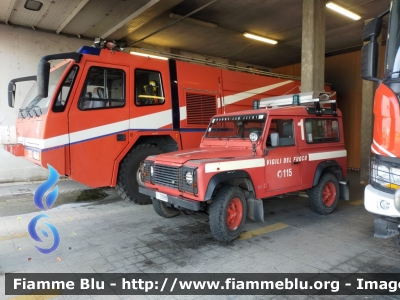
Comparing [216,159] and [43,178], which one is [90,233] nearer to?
[216,159]

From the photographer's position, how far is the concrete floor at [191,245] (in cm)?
340

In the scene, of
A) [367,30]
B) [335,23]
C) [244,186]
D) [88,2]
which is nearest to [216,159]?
[244,186]

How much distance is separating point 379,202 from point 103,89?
4.84 metres

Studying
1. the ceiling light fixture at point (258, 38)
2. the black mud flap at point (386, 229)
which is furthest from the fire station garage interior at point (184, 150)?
the ceiling light fixture at point (258, 38)

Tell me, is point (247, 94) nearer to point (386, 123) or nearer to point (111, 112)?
point (111, 112)

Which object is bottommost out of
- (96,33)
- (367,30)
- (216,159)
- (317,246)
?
(317,246)

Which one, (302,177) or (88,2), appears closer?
(302,177)

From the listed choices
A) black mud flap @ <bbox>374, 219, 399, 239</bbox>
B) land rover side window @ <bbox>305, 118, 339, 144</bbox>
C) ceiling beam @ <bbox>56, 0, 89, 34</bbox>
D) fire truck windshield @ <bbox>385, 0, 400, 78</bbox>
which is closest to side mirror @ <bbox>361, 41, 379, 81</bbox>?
fire truck windshield @ <bbox>385, 0, 400, 78</bbox>

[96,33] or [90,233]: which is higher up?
[96,33]

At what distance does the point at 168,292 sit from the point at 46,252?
6.06 ft

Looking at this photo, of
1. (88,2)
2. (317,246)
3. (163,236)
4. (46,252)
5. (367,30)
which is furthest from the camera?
(88,2)

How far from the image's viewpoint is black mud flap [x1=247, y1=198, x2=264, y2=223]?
4.18m

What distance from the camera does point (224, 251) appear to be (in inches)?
150

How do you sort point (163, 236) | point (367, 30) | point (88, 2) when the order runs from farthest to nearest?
point (88, 2)
point (163, 236)
point (367, 30)
